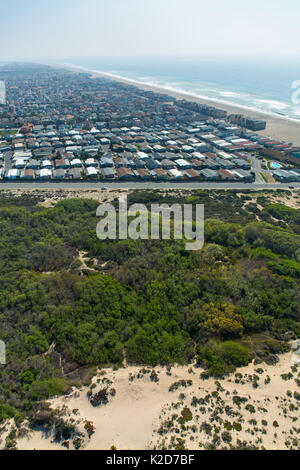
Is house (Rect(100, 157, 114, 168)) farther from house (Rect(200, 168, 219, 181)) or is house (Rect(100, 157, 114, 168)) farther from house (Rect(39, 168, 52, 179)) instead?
house (Rect(200, 168, 219, 181))

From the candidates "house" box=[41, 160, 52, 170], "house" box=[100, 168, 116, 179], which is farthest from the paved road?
"house" box=[41, 160, 52, 170]

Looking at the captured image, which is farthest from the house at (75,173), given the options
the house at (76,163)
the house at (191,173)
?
the house at (191,173)

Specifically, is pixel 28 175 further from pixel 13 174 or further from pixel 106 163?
pixel 106 163

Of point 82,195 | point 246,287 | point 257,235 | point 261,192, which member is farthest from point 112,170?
point 246,287

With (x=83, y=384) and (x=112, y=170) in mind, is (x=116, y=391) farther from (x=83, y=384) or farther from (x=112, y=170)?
(x=112, y=170)

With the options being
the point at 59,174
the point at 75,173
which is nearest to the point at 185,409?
the point at 75,173

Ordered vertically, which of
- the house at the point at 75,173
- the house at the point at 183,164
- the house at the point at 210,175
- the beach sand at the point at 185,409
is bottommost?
the beach sand at the point at 185,409

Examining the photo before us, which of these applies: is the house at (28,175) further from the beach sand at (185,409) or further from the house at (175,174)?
the beach sand at (185,409)
